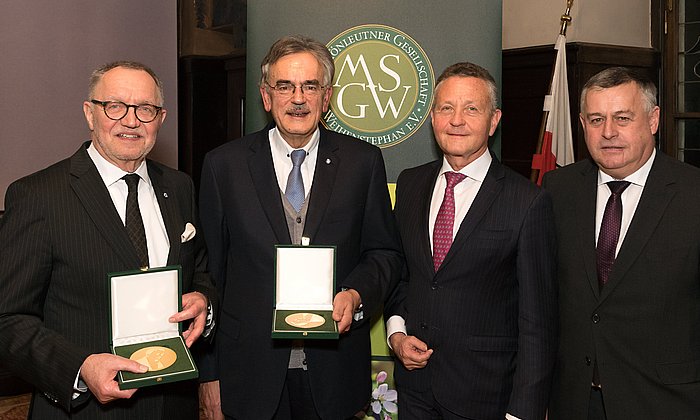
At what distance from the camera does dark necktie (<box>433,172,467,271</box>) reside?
254 cm

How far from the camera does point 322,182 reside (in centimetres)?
261

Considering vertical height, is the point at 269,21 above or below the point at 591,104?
above

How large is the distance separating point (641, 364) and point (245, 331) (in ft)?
4.30

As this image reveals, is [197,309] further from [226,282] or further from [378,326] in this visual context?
[378,326]

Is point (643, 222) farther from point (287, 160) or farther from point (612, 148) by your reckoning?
point (287, 160)

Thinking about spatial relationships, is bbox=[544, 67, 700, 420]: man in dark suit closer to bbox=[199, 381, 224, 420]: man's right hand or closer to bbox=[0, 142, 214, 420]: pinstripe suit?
bbox=[199, 381, 224, 420]: man's right hand

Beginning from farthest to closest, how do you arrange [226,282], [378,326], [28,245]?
[378,326]
[226,282]
[28,245]

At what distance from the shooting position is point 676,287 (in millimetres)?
2291

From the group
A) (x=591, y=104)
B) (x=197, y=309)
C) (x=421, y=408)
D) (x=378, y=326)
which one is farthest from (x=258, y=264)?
(x=591, y=104)

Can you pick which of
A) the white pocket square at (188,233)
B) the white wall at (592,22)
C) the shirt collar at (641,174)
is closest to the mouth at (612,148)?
the shirt collar at (641,174)

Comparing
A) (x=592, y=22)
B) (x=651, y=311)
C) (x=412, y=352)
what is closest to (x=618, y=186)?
(x=651, y=311)

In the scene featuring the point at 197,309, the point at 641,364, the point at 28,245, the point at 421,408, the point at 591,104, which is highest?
the point at 591,104

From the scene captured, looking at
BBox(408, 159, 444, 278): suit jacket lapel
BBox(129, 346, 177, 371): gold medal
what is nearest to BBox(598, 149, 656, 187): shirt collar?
BBox(408, 159, 444, 278): suit jacket lapel

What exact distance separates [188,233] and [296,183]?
46 cm
